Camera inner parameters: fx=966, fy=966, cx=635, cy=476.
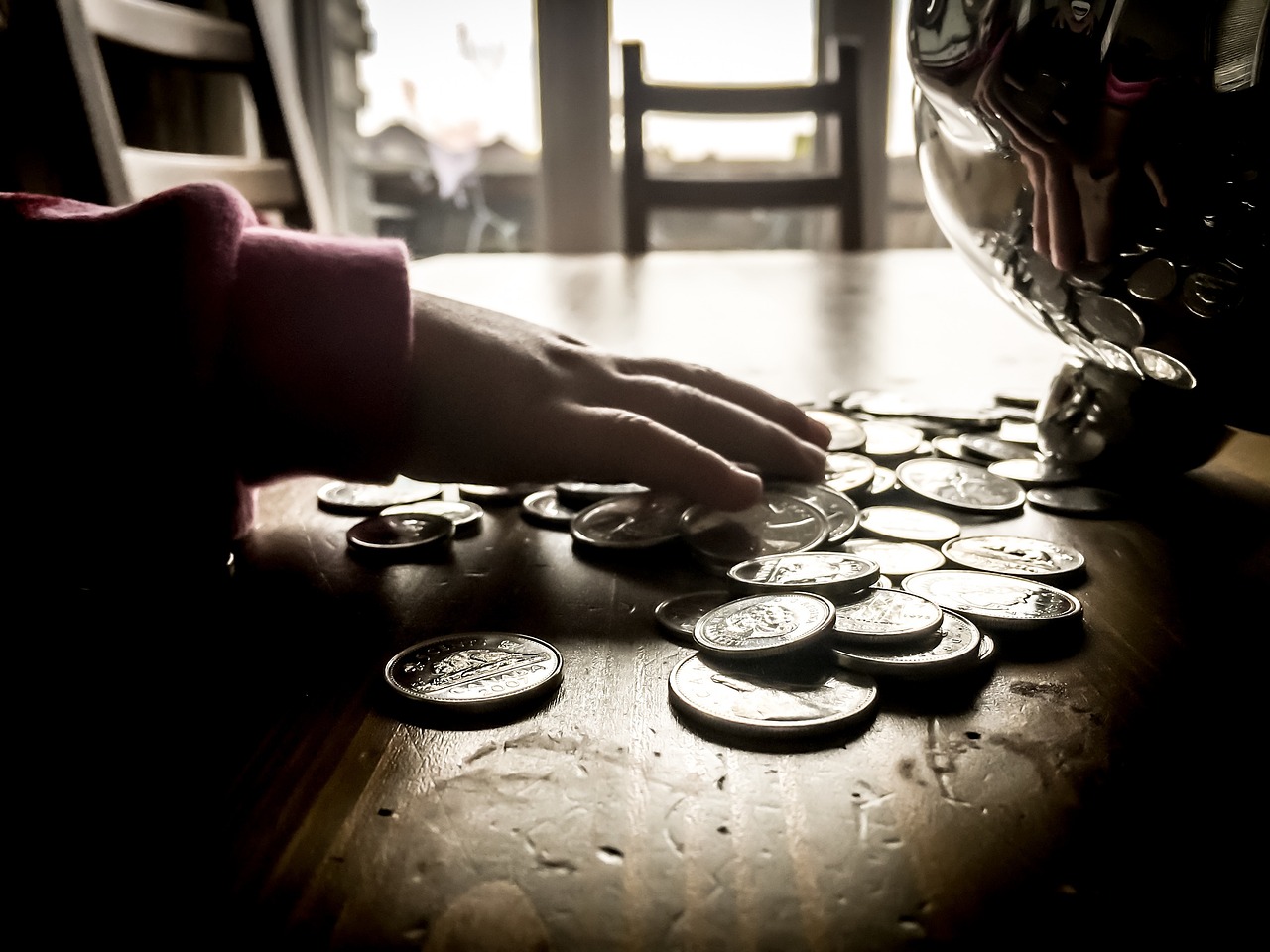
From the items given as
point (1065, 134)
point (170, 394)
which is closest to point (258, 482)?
point (170, 394)

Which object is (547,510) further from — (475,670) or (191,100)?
(191,100)

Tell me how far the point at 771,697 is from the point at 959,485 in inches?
11.5

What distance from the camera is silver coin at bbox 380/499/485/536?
1.71 ft

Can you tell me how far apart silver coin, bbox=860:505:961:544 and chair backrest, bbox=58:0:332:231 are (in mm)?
620

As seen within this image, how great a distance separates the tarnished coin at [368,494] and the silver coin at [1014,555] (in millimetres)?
294

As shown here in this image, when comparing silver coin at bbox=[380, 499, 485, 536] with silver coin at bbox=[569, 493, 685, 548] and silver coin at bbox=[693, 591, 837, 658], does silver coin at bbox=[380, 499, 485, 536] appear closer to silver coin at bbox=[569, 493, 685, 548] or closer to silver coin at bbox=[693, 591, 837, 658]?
silver coin at bbox=[569, 493, 685, 548]

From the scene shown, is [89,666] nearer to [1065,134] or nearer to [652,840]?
[652,840]

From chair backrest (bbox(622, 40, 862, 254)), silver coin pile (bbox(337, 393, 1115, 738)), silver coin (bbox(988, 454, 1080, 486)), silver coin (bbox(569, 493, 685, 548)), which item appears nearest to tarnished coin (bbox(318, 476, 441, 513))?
silver coin pile (bbox(337, 393, 1115, 738))

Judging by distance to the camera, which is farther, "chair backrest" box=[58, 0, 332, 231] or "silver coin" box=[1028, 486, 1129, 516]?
"chair backrest" box=[58, 0, 332, 231]

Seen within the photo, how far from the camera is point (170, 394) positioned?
48cm

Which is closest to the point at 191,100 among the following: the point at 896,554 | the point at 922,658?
the point at 896,554

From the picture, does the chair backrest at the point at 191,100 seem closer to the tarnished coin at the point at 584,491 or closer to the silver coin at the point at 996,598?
the tarnished coin at the point at 584,491

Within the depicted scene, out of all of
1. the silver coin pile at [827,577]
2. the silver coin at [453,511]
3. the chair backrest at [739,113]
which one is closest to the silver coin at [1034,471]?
the silver coin pile at [827,577]

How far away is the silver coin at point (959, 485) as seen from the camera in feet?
1.80
